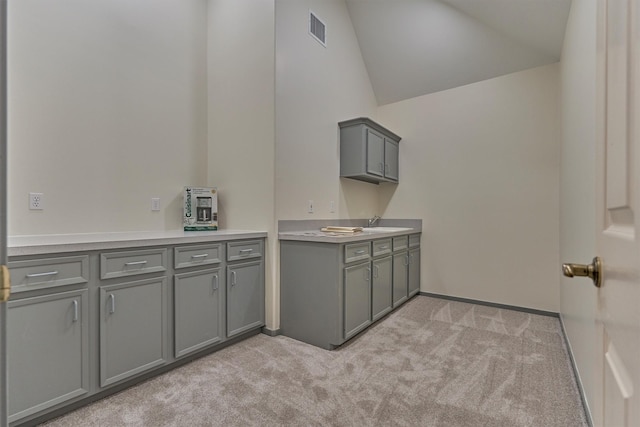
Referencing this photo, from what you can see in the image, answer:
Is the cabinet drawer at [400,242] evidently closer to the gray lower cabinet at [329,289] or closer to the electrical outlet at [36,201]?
the gray lower cabinet at [329,289]

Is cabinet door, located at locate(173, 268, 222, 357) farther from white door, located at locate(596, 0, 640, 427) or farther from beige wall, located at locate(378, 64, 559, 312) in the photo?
beige wall, located at locate(378, 64, 559, 312)

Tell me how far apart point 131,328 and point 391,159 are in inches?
130

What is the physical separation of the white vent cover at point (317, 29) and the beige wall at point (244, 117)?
55 centimetres

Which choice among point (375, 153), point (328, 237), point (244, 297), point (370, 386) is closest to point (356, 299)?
point (328, 237)

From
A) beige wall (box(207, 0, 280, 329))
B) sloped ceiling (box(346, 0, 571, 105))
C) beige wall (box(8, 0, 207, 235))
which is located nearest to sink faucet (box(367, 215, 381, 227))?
sloped ceiling (box(346, 0, 571, 105))

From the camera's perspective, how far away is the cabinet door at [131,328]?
1.82m

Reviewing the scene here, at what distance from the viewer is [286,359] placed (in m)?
2.31

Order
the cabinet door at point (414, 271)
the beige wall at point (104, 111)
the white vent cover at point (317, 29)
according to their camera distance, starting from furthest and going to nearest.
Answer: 1. the cabinet door at point (414, 271)
2. the white vent cover at point (317, 29)
3. the beige wall at point (104, 111)

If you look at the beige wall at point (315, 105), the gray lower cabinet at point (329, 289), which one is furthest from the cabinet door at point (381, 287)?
the beige wall at point (315, 105)

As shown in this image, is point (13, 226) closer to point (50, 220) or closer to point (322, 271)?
point (50, 220)

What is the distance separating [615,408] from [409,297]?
331 cm

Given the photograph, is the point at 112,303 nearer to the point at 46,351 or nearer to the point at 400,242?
the point at 46,351

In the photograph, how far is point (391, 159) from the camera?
4055 millimetres

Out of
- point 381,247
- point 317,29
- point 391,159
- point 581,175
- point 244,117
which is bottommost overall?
point 381,247
